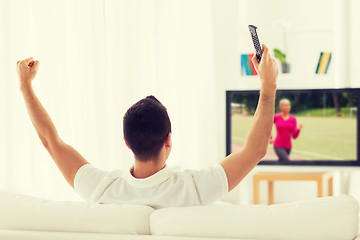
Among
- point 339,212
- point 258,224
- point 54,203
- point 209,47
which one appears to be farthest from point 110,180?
point 209,47

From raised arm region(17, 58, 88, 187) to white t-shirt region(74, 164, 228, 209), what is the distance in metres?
0.05

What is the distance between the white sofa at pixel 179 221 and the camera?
1205 millimetres

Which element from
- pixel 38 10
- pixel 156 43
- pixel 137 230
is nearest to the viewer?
pixel 137 230

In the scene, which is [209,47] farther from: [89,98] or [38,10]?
[38,10]

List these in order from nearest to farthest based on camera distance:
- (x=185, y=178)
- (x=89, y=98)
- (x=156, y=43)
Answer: (x=185, y=178)
(x=89, y=98)
(x=156, y=43)

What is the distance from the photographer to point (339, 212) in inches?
A: 47.5

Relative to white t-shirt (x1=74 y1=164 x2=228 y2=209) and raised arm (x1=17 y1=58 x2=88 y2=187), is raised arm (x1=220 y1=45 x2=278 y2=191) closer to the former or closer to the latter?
white t-shirt (x1=74 y1=164 x2=228 y2=209)

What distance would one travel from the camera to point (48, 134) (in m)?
1.59

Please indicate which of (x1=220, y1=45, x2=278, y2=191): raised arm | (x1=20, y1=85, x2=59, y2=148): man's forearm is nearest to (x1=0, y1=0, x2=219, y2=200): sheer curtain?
(x1=20, y1=85, x2=59, y2=148): man's forearm

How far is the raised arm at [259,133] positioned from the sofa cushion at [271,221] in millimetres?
155

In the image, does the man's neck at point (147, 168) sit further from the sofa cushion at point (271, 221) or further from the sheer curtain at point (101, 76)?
the sheer curtain at point (101, 76)

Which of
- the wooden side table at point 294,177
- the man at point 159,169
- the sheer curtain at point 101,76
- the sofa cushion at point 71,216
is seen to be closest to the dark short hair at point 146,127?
the man at point 159,169

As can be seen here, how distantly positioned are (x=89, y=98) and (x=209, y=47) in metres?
1.75

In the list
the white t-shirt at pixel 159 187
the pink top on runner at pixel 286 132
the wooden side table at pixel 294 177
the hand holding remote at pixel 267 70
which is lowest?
the wooden side table at pixel 294 177
